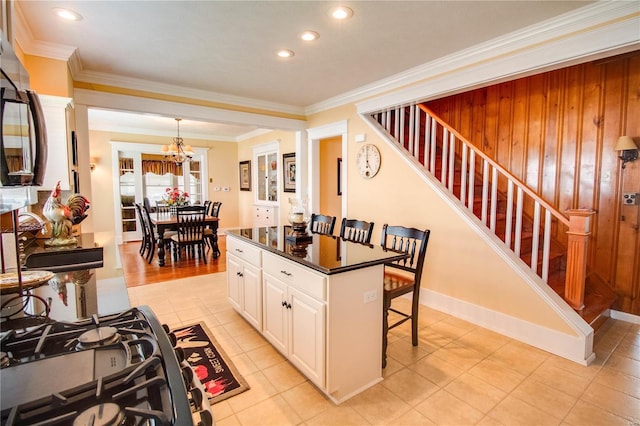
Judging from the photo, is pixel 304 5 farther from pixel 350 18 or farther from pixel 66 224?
pixel 66 224

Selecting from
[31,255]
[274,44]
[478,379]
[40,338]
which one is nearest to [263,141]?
[274,44]

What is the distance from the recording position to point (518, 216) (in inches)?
113

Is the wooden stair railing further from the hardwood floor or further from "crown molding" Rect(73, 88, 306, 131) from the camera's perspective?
the hardwood floor

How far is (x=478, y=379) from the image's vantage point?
226cm

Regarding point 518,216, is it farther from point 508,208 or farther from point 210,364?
point 210,364

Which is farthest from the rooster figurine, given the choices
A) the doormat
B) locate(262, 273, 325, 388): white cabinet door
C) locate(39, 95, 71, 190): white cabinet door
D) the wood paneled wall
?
the wood paneled wall

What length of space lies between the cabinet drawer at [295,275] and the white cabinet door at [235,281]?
0.56 meters

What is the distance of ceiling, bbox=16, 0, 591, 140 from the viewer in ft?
7.51

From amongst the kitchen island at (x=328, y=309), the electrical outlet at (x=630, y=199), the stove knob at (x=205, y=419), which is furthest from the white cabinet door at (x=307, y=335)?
the electrical outlet at (x=630, y=199)

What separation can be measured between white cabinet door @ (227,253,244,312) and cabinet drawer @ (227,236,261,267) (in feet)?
0.23

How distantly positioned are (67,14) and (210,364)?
278 cm

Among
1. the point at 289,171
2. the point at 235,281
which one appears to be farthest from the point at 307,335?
the point at 289,171

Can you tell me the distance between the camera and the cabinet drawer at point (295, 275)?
197 centimetres

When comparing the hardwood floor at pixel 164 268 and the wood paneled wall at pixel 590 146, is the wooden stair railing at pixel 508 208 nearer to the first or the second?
the wood paneled wall at pixel 590 146
